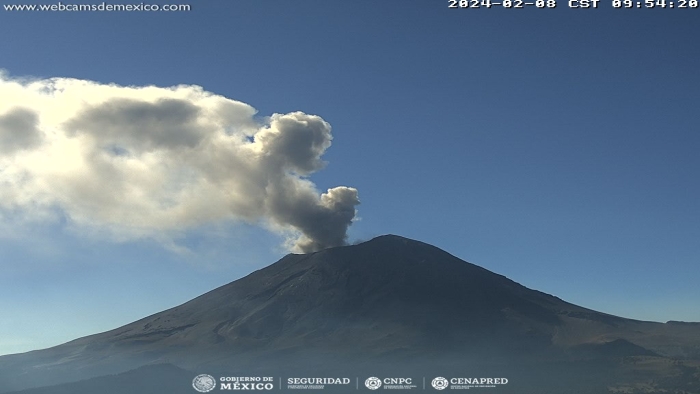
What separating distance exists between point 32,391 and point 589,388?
141193 mm

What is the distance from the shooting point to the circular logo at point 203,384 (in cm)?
18877

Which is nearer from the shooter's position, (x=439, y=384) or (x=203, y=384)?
(x=203, y=384)

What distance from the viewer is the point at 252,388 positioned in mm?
195500

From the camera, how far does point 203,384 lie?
19225cm

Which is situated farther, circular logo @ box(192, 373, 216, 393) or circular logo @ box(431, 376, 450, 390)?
circular logo @ box(431, 376, 450, 390)

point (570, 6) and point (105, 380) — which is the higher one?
point (570, 6)

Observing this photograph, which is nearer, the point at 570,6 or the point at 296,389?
the point at 570,6

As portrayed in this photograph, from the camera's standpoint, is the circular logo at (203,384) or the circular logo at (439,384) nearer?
the circular logo at (203,384)

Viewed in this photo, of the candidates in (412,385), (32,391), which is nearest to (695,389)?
(412,385)

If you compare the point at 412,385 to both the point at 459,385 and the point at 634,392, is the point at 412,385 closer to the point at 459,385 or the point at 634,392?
the point at 459,385

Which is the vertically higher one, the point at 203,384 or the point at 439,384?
the point at 203,384

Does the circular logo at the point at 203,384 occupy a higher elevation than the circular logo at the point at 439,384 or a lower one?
higher

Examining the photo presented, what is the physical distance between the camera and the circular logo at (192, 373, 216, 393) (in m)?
189

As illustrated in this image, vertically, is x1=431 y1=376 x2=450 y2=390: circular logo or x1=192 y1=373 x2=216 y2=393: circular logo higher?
x1=192 y1=373 x2=216 y2=393: circular logo
